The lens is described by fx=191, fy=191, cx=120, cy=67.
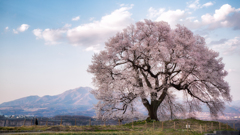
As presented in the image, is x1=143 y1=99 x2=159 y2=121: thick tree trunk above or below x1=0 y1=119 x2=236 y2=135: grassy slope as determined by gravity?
above

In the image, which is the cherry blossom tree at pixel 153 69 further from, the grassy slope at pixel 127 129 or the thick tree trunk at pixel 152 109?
the grassy slope at pixel 127 129

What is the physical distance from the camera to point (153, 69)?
3094 cm

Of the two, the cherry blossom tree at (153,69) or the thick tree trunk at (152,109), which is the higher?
the cherry blossom tree at (153,69)

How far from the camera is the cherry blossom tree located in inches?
1101

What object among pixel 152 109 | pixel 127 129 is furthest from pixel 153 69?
pixel 127 129

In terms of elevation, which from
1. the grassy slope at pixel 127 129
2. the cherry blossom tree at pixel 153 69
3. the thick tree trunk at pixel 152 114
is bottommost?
the grassy slope at pixel 127 129

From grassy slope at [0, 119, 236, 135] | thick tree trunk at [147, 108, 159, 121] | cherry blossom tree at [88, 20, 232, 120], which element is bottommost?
grassy slope at [0, 119, 236, 135]

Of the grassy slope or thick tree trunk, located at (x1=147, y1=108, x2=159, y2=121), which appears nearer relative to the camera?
the grassy slope

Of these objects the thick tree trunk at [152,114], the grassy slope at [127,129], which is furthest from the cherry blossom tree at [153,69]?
the grassy slope at [127,129]

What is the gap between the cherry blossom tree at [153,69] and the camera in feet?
91.7

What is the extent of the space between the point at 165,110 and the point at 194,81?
7687 millimetres

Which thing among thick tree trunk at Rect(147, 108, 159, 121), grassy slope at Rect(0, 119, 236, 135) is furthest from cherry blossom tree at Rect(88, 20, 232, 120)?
grassy slope at Rect(0, 119, 236, 135)

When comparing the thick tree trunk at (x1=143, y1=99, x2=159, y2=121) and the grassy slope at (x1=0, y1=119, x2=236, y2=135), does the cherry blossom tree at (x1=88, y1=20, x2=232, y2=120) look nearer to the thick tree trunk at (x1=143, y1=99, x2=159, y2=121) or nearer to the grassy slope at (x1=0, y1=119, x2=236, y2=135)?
the thick tree trunk at (x1=143, y1=99, x2=159, y2=121)

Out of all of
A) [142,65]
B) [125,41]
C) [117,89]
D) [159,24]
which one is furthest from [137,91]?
[159,24]
